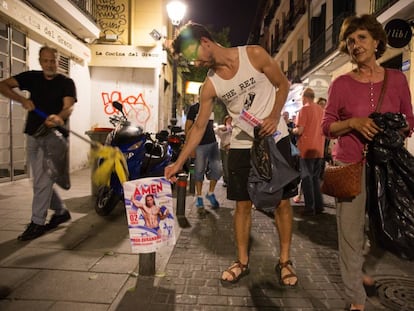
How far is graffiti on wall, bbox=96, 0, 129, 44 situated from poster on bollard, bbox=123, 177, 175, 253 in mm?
12352

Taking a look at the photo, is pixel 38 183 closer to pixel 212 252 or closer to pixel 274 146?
pixel 212 252

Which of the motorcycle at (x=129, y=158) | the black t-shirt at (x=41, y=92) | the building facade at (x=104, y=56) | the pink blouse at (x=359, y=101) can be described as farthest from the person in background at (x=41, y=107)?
the building facade at (x=104, y=56)

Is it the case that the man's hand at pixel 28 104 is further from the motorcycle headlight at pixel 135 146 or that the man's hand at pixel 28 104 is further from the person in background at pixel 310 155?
the person in background at pixel 310 155

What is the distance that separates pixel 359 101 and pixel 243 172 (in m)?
1.21

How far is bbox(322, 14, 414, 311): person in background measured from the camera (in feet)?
8.52

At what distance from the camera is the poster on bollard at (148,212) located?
2.97m

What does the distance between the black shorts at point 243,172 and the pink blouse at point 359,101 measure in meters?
0.71

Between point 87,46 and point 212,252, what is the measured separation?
431 inches

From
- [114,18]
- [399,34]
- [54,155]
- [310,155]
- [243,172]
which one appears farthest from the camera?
[114,18]

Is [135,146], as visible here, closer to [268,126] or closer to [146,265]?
[146,265]

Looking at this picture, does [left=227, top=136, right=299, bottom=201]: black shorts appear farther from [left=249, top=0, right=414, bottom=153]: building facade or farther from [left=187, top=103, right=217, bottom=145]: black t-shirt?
[left=249, top=0, right=414, bottom=153]: building facade

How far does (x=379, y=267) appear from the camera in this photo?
3.80 meters

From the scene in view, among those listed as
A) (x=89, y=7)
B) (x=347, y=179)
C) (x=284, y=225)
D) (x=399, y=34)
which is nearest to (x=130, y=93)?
(x=89, y=7)

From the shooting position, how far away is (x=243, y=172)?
3.44 m
